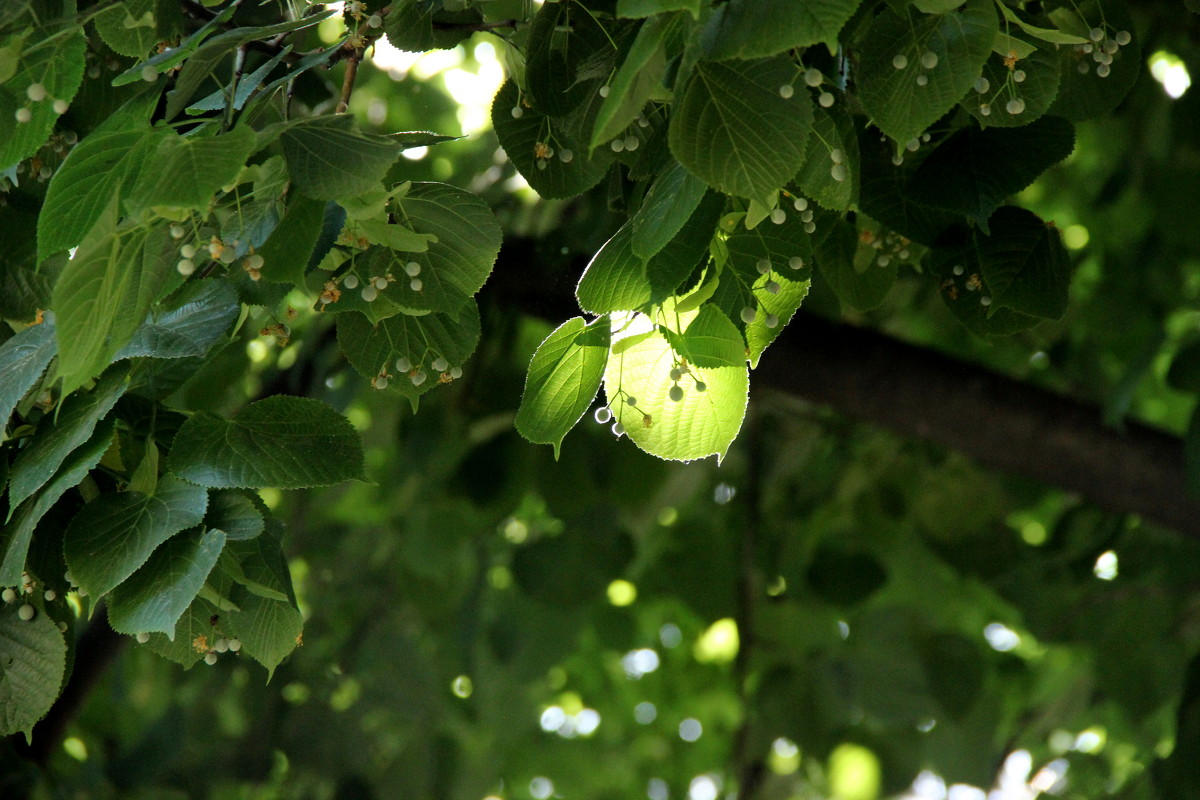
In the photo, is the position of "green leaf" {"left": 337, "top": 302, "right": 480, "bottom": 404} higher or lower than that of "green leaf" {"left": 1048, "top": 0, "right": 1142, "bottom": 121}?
lower

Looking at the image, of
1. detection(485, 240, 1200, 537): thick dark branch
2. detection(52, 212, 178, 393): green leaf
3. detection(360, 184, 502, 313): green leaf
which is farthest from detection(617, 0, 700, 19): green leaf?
detection(485, 240, 1200, 537): thick dark branch

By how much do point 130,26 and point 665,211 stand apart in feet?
1.68

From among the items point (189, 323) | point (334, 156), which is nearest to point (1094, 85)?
point (334, 156)

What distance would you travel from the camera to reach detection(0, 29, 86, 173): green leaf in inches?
36.6

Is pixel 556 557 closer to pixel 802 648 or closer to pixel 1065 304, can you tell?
pixel 802 648

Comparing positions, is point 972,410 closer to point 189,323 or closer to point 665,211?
point 665,211

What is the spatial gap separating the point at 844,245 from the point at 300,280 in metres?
0.60

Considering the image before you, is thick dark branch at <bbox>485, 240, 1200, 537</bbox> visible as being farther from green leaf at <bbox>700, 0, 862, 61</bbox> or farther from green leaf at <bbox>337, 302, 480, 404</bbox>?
green leaf at <bbox>700, 0, 862, 61</bbox>

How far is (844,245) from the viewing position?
1.18 m

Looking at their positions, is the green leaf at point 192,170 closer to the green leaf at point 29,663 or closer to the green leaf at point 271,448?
the green leaf at point 271,448

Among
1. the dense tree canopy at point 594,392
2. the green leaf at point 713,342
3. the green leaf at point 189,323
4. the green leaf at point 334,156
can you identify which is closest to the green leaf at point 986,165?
the dense tree canopy at point 594,392

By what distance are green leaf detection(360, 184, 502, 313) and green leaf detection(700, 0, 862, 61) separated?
0.26 metres

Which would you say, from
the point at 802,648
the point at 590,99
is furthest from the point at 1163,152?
the point at 590,99

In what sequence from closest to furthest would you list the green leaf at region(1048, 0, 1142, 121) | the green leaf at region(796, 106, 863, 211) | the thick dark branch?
1. the green leaf at region(796, 106, 863, 211)
2. the green leaf at region(1048, 0, 1142, 121)
3. the thick dark branch
